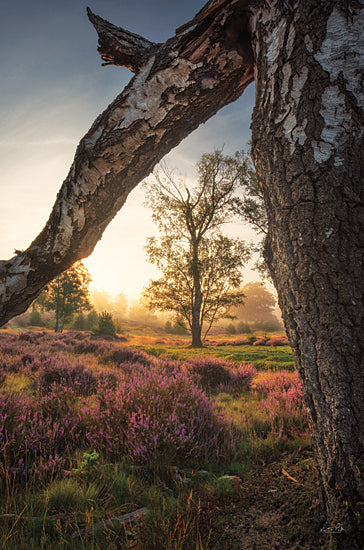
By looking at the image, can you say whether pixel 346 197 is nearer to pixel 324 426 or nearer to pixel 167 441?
pixel 324 426

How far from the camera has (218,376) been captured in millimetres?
6250

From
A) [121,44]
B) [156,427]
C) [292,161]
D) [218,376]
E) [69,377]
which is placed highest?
[121,44]

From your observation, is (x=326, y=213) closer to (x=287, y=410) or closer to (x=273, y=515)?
(x=273, y=515)

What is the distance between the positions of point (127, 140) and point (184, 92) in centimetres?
43

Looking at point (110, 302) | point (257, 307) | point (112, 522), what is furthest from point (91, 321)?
point (110, 302)

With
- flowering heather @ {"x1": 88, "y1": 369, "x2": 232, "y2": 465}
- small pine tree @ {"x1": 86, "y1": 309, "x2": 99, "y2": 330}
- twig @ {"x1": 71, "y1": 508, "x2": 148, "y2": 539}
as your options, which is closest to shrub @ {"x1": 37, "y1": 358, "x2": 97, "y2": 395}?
flowering heather @ {"x1": 88, "y1": 369, "x2": 232, "y2": 465}

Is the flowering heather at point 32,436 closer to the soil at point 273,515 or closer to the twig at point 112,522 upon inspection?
the twig at point 112,522

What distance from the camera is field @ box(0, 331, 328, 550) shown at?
131 centimetres

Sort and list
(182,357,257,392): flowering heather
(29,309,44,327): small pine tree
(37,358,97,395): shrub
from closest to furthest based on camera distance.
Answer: (37,358,97,395): shrub < (182,357,257,392): flowering heather < (29,309,44,327): small pine tree

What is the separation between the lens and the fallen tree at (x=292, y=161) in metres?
1.06

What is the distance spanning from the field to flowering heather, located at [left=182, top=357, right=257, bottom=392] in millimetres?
1852

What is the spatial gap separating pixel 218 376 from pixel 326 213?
5.89 m
